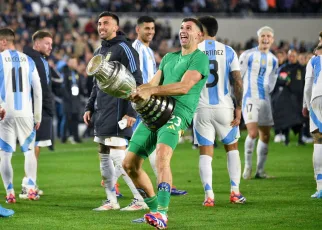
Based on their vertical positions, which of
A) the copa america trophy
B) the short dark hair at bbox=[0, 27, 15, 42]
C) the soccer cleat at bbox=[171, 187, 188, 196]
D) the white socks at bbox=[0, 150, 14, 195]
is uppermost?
the short dark hair at bbox=[0, 27, 15, 42]

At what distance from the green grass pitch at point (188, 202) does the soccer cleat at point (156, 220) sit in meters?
0.52

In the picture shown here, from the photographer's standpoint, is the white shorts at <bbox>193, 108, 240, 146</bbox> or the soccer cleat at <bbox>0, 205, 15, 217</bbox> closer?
the soccer cleat at <bbox>0, 205, 15, 217</bbox>

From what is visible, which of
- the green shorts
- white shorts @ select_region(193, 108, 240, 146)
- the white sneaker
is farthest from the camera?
the white sneaker

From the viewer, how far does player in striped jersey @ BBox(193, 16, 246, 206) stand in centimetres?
1134

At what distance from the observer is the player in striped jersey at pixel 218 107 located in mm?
11336

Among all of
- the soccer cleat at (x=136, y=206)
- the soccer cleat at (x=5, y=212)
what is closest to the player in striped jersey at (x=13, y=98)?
the soccer cleat at (x=5, y=212)

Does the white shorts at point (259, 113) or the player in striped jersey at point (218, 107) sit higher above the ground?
the player in striped jersey at point (218, 107)

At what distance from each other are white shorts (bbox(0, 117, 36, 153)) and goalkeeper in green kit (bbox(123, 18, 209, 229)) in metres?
2.98

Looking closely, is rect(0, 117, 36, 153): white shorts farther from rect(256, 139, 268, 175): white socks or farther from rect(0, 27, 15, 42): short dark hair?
rect(256, 139, 268, 175): white socks

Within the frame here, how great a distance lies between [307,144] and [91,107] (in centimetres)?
1200

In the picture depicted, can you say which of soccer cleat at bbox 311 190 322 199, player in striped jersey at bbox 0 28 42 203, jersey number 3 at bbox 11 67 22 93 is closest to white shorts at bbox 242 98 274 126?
soccer cleat at bbox 311 190 322 199

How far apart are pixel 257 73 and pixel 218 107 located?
340cm

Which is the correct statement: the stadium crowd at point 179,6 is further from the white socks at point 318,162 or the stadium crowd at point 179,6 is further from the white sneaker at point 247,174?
the white socks at point 318,162

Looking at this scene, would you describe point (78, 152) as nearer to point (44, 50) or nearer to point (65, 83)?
point (65, 83)
